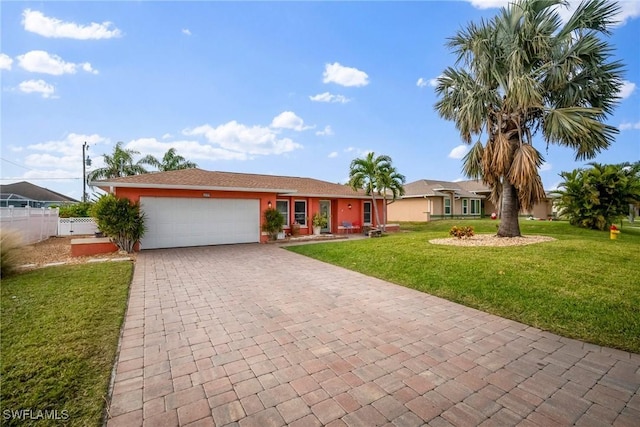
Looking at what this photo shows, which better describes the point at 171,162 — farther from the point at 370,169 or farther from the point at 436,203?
the point at 436,203

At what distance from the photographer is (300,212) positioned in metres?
16.9

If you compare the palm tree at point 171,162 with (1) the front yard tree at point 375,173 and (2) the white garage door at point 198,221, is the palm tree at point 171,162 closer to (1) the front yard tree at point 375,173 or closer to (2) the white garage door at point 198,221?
(2) the white garage door at point 198,221

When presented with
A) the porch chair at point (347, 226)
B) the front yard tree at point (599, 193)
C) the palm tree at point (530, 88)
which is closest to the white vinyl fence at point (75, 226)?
the porch chair at point (347, 226)

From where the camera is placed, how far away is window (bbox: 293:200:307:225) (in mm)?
16750

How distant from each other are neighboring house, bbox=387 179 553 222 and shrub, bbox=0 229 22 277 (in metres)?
24.7

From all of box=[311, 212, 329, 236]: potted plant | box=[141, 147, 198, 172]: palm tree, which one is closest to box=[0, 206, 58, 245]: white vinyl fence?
box=[141, 147, 198, 172]: palm tree

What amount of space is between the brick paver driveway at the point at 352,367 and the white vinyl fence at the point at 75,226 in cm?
1624

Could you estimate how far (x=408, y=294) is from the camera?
5773 mm

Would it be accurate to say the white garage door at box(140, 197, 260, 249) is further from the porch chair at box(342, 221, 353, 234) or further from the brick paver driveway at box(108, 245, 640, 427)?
the brick paver driveway at box(108, 245, 640, 427)

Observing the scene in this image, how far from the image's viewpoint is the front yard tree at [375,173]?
1587 cm

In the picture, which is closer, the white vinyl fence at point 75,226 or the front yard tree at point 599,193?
the front yard tree at point 599,193

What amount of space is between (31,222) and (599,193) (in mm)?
28271

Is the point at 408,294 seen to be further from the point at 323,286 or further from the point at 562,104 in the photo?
the point at 562,104

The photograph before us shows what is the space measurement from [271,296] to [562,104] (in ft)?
39.1
